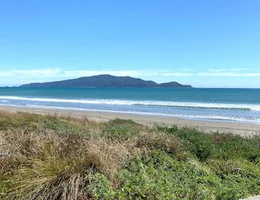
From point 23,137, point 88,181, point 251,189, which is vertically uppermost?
point 23,137

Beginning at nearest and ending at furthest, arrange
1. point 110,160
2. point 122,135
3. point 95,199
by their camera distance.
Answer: point 95,199 < point 110,160 < point 122,135

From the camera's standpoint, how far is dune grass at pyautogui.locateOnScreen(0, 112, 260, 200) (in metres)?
4.58

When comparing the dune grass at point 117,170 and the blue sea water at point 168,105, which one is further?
the blue sea water at point 168,105

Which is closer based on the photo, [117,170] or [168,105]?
[117,170]

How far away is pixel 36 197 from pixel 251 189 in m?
3.73

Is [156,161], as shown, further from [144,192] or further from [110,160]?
[144,192]

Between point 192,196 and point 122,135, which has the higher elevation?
point 122,135

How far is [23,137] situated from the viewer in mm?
6301

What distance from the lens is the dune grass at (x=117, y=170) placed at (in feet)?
15.0

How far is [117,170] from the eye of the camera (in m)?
5.19

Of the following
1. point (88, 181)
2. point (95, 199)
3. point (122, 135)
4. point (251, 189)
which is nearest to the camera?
point (95, 199)

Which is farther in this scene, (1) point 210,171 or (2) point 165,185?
(1) point 210,171

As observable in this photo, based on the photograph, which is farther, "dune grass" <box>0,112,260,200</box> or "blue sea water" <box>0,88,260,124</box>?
"blue sea water" <box>0,88,260,124</box>

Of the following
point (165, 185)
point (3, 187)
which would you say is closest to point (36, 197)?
point (3, 187)
